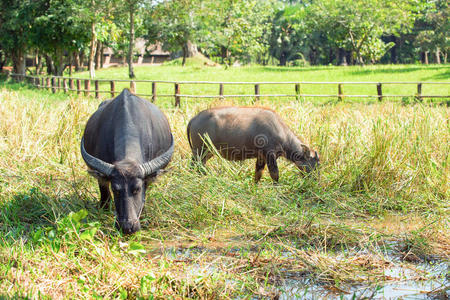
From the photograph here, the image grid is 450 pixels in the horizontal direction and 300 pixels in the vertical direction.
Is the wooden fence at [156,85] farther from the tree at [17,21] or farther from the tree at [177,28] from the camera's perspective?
the tree at [177,28]

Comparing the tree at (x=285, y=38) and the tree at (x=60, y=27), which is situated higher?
the tree at (x=285, y=38)

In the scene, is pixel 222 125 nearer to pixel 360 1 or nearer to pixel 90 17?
pixel 90 17

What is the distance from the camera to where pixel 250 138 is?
26.2 ft

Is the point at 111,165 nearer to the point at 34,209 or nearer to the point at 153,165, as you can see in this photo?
the point at 153,165

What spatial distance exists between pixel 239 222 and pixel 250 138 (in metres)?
2.08

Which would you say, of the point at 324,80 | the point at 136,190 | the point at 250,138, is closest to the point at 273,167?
the point at 250,138

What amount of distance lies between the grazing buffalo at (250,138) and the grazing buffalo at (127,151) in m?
1.18

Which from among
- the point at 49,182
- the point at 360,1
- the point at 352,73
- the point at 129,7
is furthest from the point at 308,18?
the point at 49,182

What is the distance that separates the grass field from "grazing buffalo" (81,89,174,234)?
328mm

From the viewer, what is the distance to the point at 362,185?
7.40m

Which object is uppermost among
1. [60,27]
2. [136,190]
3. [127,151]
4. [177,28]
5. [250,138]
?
[177,28]

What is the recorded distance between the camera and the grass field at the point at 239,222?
4.42 metres

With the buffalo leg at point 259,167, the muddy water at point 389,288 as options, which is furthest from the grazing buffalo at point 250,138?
the muddy water at point 389,288

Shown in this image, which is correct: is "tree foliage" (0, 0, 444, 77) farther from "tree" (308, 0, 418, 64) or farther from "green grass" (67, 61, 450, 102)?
"green grass" (67, 61, 450, 102)
